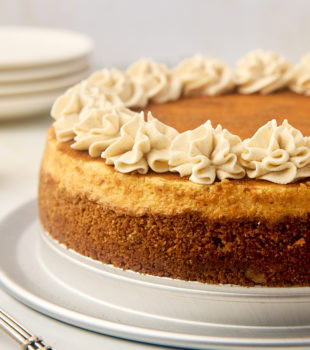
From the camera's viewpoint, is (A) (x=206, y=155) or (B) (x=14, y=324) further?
(A) (x=206, y=155)

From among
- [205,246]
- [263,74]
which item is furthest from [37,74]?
[205,246]

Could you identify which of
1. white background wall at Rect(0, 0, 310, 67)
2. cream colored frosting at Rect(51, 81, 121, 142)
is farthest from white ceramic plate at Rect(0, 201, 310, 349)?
white background wall at Rect(0, 0, 310, 67)

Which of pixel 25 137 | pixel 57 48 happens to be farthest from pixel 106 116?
pixel 57 48

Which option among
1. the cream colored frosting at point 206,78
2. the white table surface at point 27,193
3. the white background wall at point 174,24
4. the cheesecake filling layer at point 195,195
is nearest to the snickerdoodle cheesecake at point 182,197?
the cheesecake filling layer at point 195,195

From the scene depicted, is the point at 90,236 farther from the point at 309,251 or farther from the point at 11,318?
the point at 309,251

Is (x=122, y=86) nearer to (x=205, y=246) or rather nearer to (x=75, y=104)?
(x=75, y=104)

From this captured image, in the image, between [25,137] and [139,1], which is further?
[139,1]
